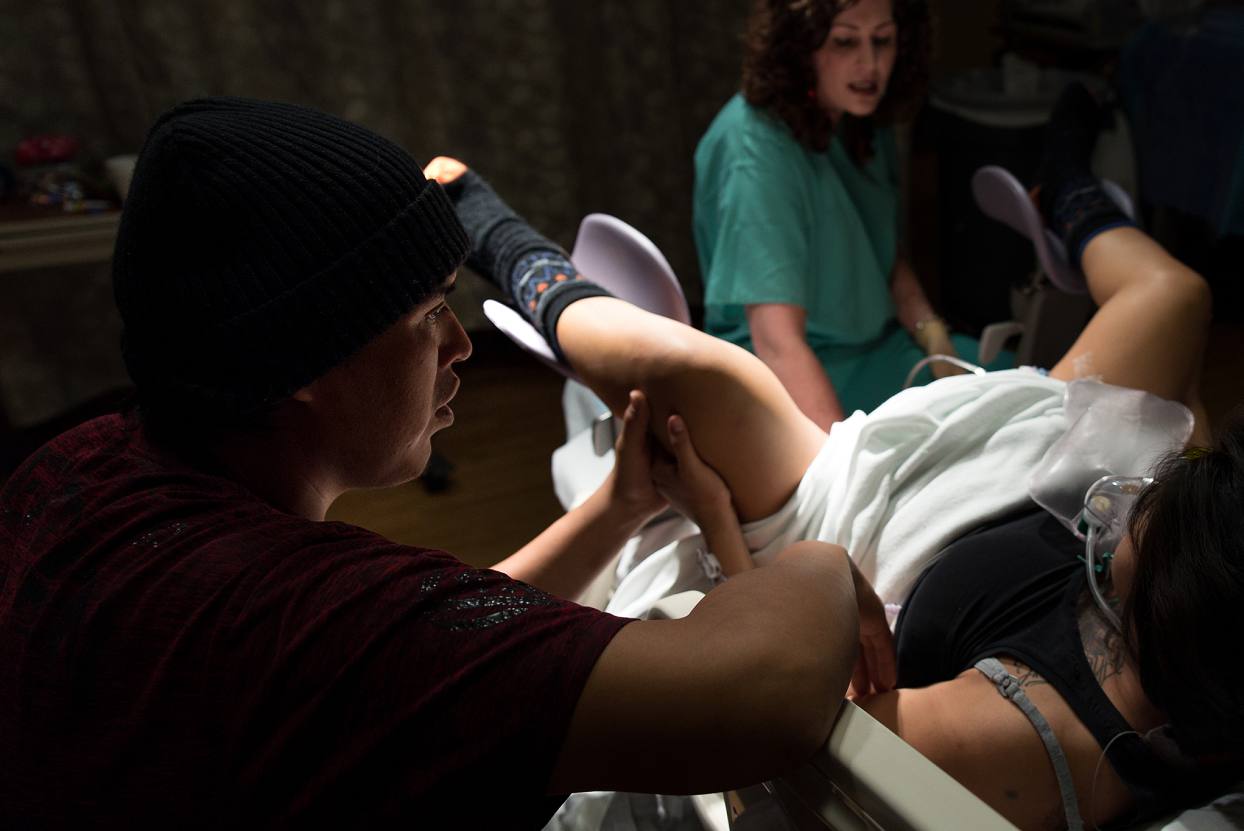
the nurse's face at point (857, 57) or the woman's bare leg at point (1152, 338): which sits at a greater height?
the nurse's face at point (857, 57)

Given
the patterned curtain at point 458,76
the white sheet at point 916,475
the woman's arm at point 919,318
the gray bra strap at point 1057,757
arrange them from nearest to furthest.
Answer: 1. the gray bra strap at point 1057,757
2. the white sheet at point 916,475
3. the woman's arm at point 919,318
4. the patterned curtain at point 458,76

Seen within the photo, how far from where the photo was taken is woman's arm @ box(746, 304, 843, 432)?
1540 mm

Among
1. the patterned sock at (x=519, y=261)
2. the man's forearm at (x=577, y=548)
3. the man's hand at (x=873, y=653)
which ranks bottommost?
the man's forearm at (x=577, y=548)

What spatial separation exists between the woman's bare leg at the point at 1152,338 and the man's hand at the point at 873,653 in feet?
1.67

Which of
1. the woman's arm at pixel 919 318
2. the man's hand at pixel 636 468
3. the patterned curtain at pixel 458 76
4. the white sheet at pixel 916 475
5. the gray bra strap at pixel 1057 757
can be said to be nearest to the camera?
the gray bra strap at pixel 1057 757

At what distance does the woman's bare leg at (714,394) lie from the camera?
1098mm

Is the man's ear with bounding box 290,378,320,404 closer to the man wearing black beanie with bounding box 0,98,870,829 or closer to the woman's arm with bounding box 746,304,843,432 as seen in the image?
the man wearing black beanie with bounding box 0,98,870,829

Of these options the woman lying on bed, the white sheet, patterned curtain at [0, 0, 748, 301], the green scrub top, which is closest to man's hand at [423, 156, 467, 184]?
the woman lying on bed

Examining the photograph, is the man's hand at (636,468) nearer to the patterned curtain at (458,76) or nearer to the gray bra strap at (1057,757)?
the gray bra strap at (1057,757)

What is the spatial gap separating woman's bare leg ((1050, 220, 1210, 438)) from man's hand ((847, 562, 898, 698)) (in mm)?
508

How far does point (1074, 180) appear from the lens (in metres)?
1.67

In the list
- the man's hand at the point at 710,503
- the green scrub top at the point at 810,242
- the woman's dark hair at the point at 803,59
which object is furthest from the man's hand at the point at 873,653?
the woman's dark hair at the point at 803,59

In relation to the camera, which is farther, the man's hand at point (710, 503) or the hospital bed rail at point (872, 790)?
the man's hand at point (710, 503)

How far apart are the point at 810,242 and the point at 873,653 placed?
1.04 metres
